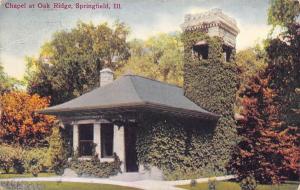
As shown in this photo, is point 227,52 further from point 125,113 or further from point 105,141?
point 105,141

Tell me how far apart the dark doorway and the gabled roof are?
1.17m

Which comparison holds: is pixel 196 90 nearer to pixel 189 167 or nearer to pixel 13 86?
pixel 189 167

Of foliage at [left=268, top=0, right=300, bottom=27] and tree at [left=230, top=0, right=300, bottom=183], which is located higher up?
foliage at [left=268, top=0, right=300, bottom=27]

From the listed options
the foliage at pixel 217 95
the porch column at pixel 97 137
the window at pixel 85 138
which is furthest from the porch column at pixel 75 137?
the foliage at pixel 217 95

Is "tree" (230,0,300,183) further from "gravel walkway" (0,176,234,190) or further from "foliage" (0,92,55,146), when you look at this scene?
"foliage" (0,92,55,146)

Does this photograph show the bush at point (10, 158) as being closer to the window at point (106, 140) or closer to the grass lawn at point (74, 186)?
the grass lawn at point (74, 186)

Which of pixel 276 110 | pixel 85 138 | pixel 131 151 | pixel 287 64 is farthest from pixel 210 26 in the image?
pixel 85 138

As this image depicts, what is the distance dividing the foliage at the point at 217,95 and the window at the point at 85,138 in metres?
4.26

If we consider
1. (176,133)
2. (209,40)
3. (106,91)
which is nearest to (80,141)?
(106,91)

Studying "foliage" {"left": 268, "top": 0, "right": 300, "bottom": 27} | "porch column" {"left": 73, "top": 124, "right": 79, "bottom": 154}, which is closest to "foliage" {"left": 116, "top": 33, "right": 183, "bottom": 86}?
"porch column" {"left": 73, "top": 124, "right": 79, "bottom": 154}

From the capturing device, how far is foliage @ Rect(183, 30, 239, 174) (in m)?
17.8

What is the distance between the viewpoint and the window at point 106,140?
15.7 metres

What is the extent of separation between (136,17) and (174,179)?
550cm

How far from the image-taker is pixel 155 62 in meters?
26.2
